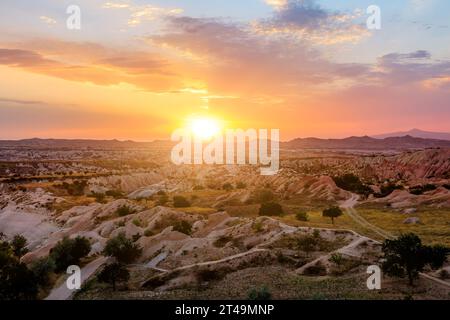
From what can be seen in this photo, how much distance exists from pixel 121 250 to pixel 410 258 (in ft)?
91.2

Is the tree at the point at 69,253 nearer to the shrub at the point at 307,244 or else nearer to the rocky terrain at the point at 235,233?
the rocky terrain at the point at 235,233

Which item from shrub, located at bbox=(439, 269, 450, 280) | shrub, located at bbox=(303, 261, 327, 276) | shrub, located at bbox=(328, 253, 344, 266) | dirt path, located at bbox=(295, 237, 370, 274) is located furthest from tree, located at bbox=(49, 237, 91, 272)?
shrub, located at bbox=(439, 269, 450, 280)

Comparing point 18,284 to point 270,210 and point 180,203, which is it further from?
point 180,203

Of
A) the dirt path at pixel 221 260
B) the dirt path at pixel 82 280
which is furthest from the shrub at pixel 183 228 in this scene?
the dirt path at pixel 221 260

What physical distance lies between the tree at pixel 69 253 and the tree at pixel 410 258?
3128 cm

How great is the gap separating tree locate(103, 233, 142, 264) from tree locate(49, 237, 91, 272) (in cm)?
315

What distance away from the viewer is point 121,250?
149 ft

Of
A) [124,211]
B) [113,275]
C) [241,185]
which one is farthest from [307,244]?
[241,185]

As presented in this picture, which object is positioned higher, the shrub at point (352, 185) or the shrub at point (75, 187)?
the shrub at point (352, 185)

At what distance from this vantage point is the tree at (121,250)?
45281 millimetres

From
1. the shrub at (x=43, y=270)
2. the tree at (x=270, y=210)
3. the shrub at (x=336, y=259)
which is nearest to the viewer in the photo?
the shrub at (x=336, y=259)

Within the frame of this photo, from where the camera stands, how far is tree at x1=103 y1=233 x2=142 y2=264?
4528cm

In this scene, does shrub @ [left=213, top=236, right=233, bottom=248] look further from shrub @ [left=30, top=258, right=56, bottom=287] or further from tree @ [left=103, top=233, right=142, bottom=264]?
shrub @ [left=30, top=258, right=56, bottom=287]
